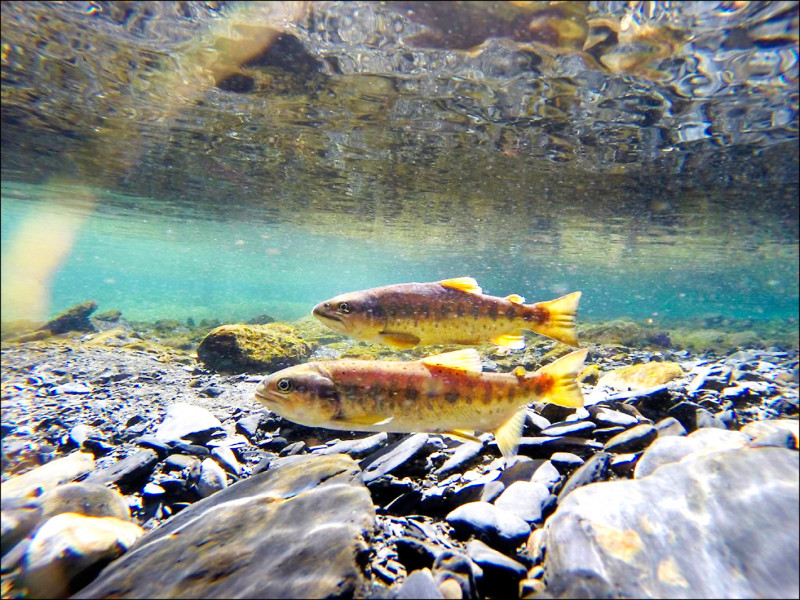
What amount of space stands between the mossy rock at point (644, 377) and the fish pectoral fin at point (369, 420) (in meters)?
4.74

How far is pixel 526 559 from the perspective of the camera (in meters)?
2.34

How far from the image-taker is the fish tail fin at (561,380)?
3340mm

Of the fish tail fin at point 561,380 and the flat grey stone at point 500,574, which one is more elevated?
the fish tail fin at point 561,380

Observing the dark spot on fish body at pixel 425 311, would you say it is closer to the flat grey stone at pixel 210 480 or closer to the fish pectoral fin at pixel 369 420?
the fish pectoral fin at pixel 369 420

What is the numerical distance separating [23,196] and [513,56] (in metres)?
35.9

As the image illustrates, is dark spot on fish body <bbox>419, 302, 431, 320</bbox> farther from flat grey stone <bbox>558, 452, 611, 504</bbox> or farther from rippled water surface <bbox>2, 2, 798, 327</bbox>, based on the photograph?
rippled water surface <bbox>2, 2, 798, 327</bbox>

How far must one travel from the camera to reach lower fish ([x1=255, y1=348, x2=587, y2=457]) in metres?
3.17

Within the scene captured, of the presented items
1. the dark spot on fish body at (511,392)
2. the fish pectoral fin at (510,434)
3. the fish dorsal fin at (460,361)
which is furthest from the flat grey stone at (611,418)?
the fish dorsal fin at (460,361)

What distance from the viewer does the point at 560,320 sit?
392 cm

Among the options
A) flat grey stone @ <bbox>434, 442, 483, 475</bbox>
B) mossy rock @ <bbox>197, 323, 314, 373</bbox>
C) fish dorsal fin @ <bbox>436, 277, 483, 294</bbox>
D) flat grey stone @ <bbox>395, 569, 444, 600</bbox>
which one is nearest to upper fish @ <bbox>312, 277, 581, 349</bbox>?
fish dorsal fin @ <bbox>436, 277, 483, 294</bbox>

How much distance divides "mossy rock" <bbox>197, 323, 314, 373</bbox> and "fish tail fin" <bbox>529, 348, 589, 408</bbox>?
7.45 metres

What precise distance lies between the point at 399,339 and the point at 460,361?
0.72 m

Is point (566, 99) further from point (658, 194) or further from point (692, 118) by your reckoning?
point (658, 194)

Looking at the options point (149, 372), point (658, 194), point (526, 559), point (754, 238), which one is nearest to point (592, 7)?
point (526, 559)
